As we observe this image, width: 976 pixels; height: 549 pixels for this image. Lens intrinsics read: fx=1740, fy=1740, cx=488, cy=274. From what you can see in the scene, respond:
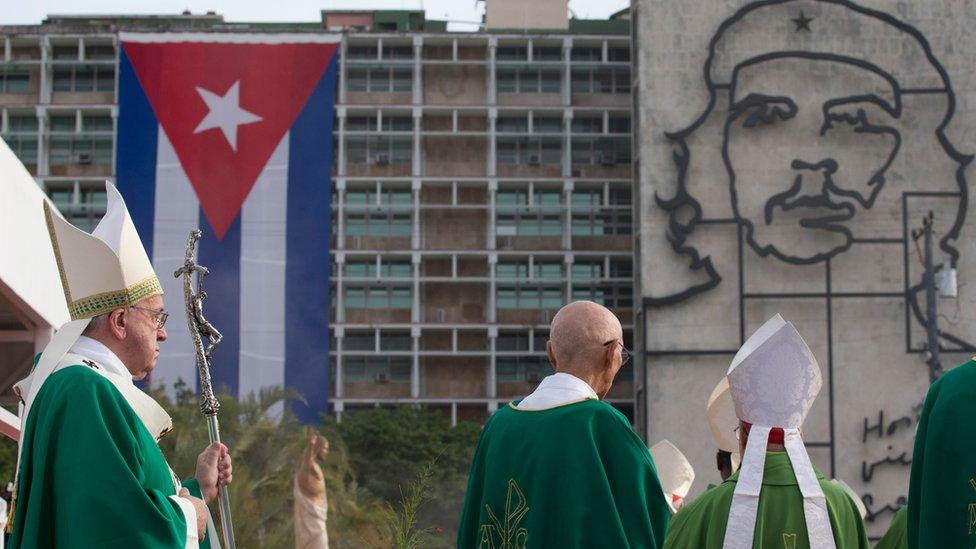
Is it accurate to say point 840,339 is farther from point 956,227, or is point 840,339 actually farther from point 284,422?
point 284,422

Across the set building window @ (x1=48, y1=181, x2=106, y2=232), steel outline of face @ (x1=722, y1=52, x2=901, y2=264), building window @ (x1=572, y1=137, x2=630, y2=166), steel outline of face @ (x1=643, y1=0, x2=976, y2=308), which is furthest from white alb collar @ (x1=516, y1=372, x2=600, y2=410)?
building window @ (x1=572, y1=137, x2=630, y2=166)

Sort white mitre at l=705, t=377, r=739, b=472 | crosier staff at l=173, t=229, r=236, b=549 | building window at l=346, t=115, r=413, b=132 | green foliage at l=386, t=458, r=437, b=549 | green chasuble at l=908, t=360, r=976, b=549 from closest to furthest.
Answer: green chasuble at l=908, t=360, r=976, b=549, crosier staff at l=173, t=229, r=236, b=549, green foliage at l=386, t=458, r=437, b=549, white mitre at l=705, t=377, r=739, b=472, building window at l=346, t=115, r=413, b=132

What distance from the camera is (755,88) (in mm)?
58750

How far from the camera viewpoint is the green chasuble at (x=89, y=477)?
209 inches

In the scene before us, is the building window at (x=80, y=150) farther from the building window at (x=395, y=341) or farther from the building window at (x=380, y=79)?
the building window at (x=395, y=341)

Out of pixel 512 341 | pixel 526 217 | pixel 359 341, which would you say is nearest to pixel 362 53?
pixel 526 217

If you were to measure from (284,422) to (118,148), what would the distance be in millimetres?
27977

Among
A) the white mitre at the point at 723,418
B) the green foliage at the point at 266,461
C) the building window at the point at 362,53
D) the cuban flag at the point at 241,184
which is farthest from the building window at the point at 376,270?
the white mitre at the point at 723,418

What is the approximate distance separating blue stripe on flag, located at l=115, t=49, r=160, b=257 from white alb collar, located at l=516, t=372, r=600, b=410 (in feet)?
182

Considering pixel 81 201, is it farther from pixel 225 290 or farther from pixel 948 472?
pixel 948 472

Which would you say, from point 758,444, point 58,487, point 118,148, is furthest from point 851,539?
point 118,148

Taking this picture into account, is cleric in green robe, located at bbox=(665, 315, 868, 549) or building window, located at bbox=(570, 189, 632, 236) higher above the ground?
building window, located at bbox=(570, 189, 632, 236)

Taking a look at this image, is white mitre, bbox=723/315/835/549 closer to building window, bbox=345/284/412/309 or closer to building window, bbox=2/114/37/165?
building window, bbox=345/284/412/309

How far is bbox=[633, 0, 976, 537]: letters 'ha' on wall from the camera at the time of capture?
5653 cm
